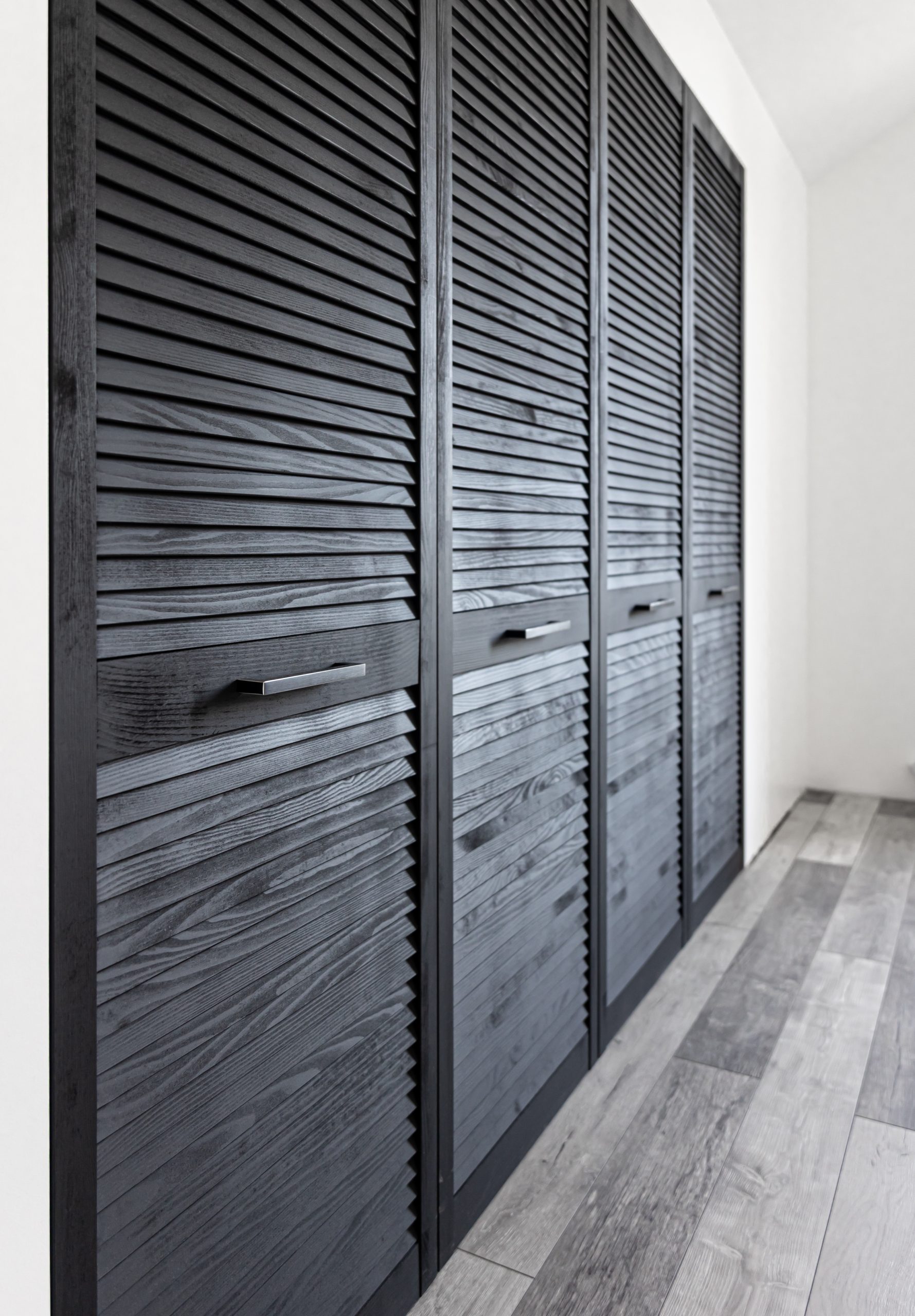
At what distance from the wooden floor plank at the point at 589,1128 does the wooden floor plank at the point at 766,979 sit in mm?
41

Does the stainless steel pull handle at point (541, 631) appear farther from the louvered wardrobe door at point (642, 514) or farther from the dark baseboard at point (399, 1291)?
the dark baseboard at point (399, 1291)

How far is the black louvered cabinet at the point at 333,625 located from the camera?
80cm

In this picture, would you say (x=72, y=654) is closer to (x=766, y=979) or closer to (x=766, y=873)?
(x=766, y=979)

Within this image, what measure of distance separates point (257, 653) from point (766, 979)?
1.78m

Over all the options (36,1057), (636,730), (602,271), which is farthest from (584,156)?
(36,1057)

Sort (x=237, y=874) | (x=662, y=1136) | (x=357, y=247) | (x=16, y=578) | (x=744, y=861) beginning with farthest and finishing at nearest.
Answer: (x=744, y=861) → (x=662, y=1136) → (x=357, y=247) → (x=237, y=874) → (x=16, y=578)

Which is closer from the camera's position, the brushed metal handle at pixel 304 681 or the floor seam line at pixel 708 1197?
the brushed metal handle at pixel 304 681

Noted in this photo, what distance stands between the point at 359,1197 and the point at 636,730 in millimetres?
1183

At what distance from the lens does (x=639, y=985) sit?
212cm

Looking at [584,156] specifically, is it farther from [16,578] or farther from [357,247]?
[16,578]

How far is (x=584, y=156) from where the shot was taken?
5.64 ft

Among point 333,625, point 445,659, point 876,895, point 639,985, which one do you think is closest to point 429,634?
point 445,659

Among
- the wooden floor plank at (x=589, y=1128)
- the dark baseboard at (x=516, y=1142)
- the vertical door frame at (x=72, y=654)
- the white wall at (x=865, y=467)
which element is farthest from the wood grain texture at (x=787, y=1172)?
the white wall at (x=865, y=467)

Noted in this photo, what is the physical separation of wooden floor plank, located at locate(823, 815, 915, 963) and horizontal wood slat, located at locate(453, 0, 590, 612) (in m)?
1.37
